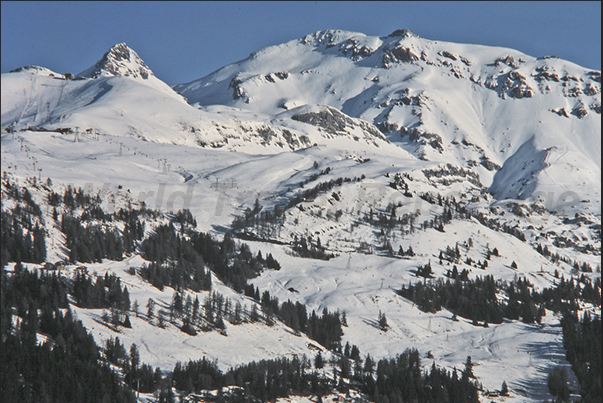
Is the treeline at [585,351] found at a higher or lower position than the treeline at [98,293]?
lower

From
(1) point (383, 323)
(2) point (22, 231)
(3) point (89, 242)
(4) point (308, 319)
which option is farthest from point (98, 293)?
(1) point (383, 323)

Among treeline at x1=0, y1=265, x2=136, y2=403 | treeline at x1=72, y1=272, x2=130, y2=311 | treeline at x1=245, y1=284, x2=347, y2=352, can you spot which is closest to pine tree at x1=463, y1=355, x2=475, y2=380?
treeline at x1=245, y1=284, x2=347, y2=352

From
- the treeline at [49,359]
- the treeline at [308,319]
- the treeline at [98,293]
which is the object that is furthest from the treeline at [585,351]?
the treeline at [98,293]

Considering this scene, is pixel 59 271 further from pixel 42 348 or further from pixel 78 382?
pixel 78 382

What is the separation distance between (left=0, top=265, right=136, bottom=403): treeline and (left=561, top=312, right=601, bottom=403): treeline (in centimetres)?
9821

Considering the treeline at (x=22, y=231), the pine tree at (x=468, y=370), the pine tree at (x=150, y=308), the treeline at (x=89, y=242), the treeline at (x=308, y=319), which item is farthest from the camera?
the treeline at (x=89, y=242)

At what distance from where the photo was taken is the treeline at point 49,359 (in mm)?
106250

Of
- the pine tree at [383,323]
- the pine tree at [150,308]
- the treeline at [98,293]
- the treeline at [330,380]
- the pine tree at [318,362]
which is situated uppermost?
the treeline at [98,293]

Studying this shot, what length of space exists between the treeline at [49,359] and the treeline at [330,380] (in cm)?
1592

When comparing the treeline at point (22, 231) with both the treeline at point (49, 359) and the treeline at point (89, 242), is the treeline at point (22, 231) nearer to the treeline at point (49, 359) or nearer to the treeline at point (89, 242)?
the treeline at point (89, 242)

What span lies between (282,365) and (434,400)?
33044 millimetres

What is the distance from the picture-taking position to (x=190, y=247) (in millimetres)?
195000

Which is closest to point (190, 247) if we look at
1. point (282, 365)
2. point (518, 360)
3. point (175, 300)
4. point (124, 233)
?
point (124, 233)

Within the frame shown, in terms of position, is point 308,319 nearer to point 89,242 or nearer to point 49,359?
point 89,242
